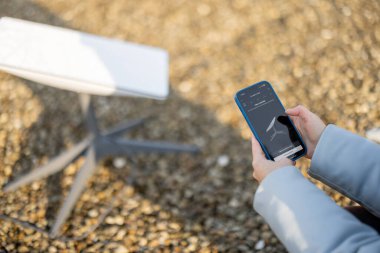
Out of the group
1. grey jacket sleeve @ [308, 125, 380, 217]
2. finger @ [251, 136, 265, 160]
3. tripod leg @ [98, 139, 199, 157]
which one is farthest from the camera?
tripod leg @ [98, 139, 199, 157]

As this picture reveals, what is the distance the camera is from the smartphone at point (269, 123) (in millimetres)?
1695

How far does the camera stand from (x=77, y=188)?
8.50ft

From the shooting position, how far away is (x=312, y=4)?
407cm

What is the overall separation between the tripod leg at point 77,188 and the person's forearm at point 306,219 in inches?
61.3

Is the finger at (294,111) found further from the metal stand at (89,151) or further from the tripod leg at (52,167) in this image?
the tripod leg at (52,167)

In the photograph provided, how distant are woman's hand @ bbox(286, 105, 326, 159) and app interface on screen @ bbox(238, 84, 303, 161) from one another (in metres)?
0.06

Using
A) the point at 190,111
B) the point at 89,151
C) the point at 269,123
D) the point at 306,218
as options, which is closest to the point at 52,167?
the point at 89,151

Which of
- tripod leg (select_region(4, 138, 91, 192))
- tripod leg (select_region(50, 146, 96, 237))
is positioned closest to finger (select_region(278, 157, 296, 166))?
tripod leg (select_region(50, 146, 96, 237))

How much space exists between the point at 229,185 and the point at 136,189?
27.2 inches

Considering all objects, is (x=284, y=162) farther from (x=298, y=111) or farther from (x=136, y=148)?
(x=136, y=148)

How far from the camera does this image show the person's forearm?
1.20m

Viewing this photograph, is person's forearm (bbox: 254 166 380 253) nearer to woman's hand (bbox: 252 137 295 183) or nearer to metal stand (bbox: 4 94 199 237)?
woman's hand (bbox: 252 137 295 183)

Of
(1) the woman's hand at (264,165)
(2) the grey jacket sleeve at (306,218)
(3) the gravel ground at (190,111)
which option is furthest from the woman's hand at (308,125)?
(3) the gravel ground at (190,111)

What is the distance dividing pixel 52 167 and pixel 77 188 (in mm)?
313
